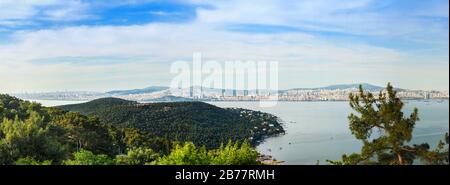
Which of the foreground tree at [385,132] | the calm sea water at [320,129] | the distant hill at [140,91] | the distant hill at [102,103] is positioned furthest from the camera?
the distant hill at [102,103]

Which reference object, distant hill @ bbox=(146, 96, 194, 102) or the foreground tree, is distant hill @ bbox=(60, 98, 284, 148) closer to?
distant hill @ bbox=(146, 96, 194, 102)

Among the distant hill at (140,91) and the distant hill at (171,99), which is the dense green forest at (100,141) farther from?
the distant hill at (171,99)

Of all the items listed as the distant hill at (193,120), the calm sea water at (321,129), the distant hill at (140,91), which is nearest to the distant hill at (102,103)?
the distant hill at (193,120)

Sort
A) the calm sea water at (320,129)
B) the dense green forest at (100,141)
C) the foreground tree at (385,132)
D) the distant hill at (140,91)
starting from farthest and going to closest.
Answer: the distant hill at (140,91) → the dense green forest at (100,141) → the calm sea water at (320,129) → the foreground tree at (385,132)
